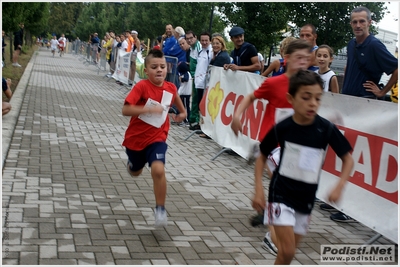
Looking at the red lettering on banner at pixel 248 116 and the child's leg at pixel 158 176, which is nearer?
Answer: the child's leg at pixel 158 176

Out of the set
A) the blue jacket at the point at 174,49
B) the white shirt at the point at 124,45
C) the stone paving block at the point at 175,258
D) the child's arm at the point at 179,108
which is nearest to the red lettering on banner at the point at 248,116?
the child's arm at the point at 179,108

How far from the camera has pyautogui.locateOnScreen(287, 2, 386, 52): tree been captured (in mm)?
32938

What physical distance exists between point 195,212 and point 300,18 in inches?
1137

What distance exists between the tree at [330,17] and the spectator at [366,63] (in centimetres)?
2694

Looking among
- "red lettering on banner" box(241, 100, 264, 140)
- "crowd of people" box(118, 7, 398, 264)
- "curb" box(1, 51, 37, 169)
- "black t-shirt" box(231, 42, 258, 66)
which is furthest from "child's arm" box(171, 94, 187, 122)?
"black t-shirt" box(231, 42, 258, 66)

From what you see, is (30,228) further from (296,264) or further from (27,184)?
(296,264)

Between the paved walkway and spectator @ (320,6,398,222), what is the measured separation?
1324 millimetres

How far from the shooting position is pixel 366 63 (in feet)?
21.6

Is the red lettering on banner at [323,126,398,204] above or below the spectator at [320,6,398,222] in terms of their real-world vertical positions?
below

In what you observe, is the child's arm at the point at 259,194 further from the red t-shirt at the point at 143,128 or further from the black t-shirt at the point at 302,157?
the red t-shirt at the point at 143,128

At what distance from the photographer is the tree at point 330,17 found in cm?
3294

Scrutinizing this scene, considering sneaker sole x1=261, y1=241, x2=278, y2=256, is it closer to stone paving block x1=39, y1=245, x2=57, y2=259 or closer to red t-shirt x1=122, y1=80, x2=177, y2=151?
red t-shirt x1=122, y1=80, x2=177, y2=151

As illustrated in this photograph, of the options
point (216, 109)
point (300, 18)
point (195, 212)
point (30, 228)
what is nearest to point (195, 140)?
point (216, 109)

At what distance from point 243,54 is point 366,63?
3.14 meters
